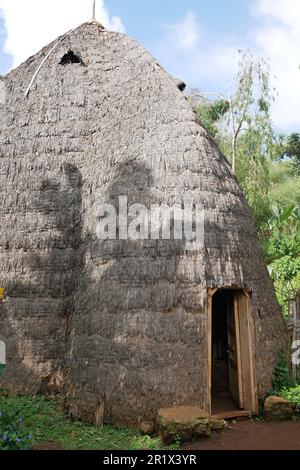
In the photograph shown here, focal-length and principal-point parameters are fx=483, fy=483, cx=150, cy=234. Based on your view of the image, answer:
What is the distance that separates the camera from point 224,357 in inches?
393

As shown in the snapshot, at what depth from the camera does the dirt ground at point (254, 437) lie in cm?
604

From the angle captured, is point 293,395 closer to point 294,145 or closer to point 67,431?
point 67,431

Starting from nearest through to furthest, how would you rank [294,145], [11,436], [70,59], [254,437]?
[11,436] < [254,437] < [70,59] < [294,145]

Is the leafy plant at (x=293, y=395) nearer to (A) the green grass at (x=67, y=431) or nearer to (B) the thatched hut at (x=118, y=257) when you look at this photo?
(B) the thatched hut at (x=118, y=257)

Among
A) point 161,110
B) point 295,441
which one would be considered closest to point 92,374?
point 295,441

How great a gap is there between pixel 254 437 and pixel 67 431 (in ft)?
8.43

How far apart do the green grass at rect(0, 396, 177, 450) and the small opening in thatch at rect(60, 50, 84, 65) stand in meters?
6.75

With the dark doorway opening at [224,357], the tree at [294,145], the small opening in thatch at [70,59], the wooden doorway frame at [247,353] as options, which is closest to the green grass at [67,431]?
the wooden doorway frame at [247,353]

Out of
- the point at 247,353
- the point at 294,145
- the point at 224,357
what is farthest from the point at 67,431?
the point at 294,145

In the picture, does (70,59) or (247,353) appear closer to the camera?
(247,353)

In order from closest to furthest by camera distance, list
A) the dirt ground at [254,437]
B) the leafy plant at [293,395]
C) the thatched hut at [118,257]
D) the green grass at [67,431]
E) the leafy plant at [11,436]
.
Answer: the leafy plant at [11,436] < the dirt ground at [254,437] < the green grass at [67,431] < the thatched hut at [118,257] < the leafy plant at [293,395]

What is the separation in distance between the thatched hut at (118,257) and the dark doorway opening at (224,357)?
4 centimetres

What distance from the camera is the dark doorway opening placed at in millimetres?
7875
